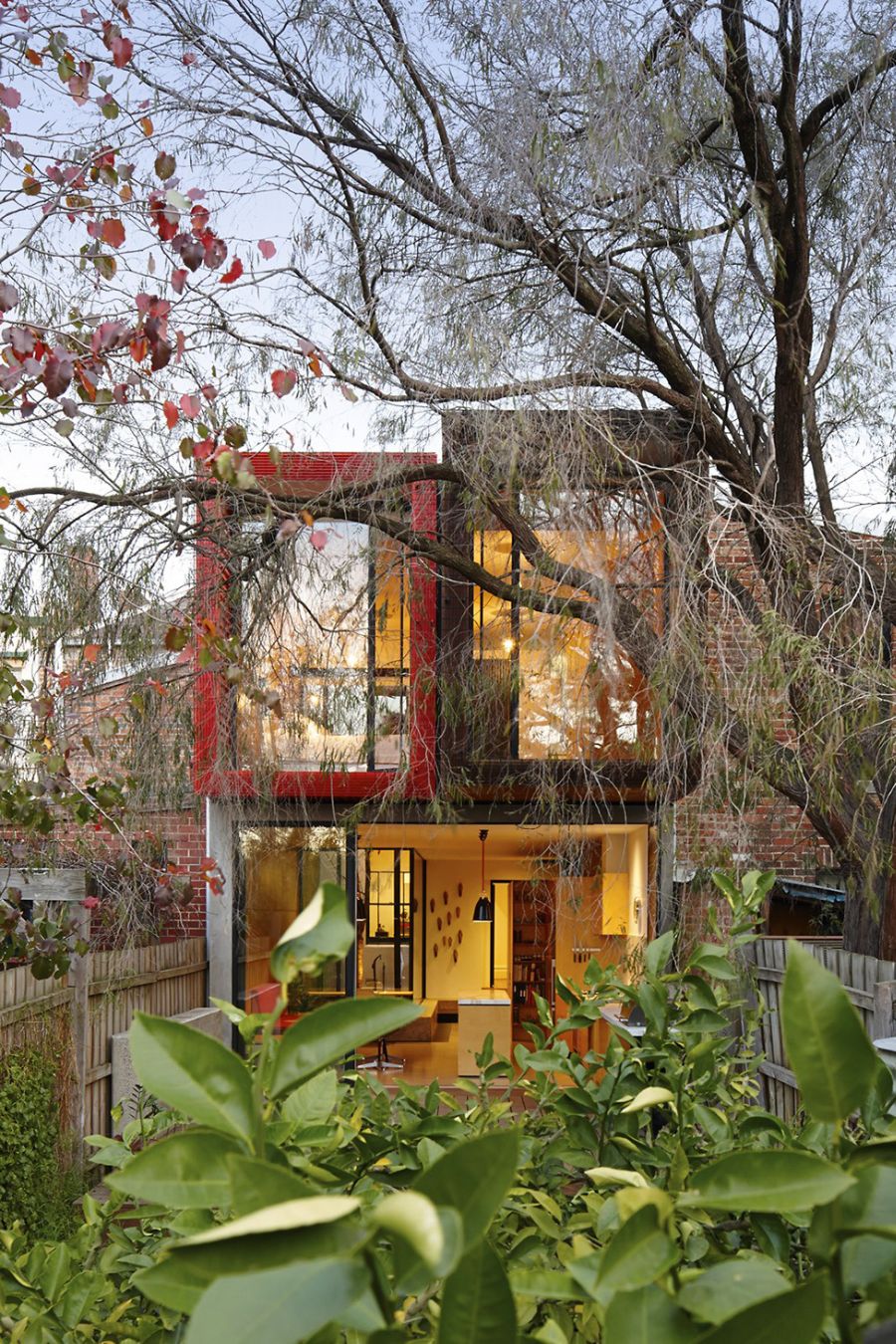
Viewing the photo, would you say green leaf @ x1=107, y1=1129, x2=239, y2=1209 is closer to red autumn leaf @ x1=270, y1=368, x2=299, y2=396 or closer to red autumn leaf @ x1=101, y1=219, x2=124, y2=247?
red autumn leaf @ x1=101, y1=219, x2=124, y2=247

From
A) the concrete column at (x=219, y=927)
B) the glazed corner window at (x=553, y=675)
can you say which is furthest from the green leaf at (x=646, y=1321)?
the concrete column at (x=219, y=927)

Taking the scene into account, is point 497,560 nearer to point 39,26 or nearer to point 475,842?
point 39,26

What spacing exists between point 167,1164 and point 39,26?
13.2 ft

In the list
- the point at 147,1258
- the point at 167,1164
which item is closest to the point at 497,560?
the point at 147,1258

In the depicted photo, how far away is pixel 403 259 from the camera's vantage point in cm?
513

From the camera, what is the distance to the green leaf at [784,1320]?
444mm

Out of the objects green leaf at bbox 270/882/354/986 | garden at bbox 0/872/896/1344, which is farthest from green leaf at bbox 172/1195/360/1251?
green leaf at bbox 270/882/354/986

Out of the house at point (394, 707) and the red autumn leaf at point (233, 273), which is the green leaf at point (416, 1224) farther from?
the red autumn leaf at point (233, 273)

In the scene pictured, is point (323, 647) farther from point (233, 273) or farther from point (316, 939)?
point (316, 939)

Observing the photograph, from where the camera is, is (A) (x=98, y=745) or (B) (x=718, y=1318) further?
(A) (x=98, y=745)

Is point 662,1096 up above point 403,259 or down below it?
below

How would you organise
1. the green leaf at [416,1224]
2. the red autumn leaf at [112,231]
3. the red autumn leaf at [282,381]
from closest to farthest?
the green leaf at [416,1224]
the red autumn leaf at [112,231]
the red autumn leaf at [282,381]

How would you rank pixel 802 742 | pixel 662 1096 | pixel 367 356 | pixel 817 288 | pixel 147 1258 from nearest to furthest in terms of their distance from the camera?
pixel 662 1096 < pixel 147 1258 < pixel 802 742 < pixel 367 356 < pixel 817 288

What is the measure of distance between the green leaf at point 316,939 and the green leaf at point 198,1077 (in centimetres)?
6
